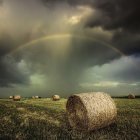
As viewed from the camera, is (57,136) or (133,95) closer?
(57,136)

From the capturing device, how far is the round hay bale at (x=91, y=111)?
12.5 m

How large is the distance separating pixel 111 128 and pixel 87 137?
221 centimetres

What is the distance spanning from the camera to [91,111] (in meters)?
12.7

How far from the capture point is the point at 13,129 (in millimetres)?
12328

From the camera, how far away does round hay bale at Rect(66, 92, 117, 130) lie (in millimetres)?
12516

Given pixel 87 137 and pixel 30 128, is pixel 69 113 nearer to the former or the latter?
pixel 30 128

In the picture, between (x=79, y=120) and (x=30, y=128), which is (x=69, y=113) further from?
(x=30, y=128)

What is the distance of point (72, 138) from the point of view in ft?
34.3

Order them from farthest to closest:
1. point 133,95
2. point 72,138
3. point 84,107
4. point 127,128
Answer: point 133,95 < point 84,107 < point 127,128 < point 72,138

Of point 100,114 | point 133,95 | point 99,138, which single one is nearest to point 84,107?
point 100,114

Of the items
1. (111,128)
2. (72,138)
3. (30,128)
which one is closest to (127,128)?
(111,128)

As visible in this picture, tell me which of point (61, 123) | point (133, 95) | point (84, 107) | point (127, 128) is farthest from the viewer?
point (133, 95)

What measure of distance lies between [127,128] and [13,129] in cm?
567

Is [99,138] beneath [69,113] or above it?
beneath
